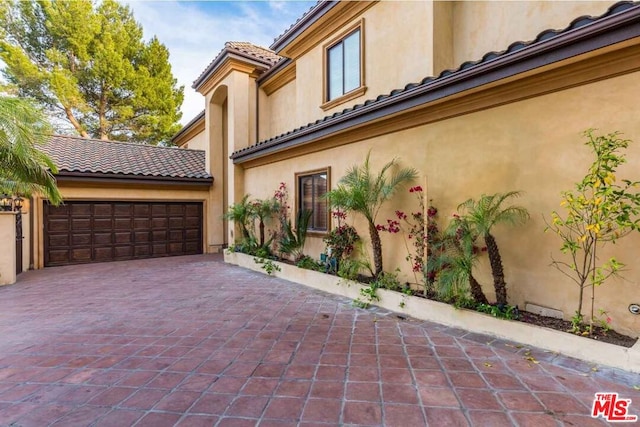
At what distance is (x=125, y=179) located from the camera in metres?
10.8

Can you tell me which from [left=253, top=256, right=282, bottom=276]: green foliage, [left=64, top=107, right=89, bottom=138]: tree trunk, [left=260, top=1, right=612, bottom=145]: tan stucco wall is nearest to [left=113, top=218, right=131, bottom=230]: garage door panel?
[left=253, top=256, right=282, bottom=276]: green foliage

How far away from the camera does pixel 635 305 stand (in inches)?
132

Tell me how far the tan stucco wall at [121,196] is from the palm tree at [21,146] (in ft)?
8.37

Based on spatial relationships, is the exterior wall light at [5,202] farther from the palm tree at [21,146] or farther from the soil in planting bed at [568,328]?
the soil in planting bed at [568,328]

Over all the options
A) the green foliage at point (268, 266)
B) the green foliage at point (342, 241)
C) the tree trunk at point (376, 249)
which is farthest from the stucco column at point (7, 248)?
the tree trunk at point (376, 249)

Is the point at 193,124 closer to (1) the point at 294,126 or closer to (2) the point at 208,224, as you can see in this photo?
(2) the point at 208,224

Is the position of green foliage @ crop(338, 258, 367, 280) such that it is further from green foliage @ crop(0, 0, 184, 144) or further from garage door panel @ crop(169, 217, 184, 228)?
green foliage @ crop(0, 0, 184, 144)

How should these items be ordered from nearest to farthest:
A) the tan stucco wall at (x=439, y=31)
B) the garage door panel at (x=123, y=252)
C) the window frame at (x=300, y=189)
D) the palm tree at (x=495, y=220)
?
the palm tree at (x=495, y=220) < the tan stucco wall at (x=439, y=31) < the window frame at (x=300, y=189) < the garage door panel at (x=123, y=252)

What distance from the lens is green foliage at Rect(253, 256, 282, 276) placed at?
26.5 ft

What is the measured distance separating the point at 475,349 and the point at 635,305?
169cm

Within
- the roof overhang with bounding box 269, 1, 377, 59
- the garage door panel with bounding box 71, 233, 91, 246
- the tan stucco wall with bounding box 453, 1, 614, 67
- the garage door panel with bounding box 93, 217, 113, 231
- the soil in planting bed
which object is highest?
the roof overhang with bounding box 269, 1, 377, 59

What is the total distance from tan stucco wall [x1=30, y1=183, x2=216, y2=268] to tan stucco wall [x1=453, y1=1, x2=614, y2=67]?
1008 centimetres

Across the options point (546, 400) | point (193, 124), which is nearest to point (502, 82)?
point (546, 400)

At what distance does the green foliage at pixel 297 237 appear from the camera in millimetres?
8023
